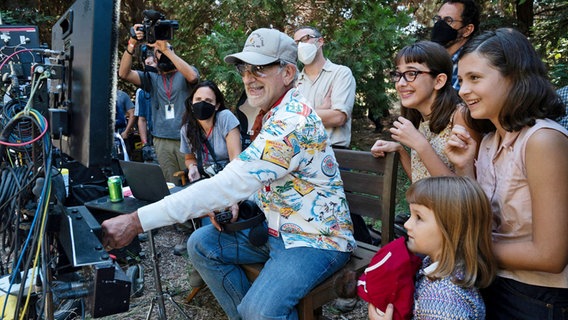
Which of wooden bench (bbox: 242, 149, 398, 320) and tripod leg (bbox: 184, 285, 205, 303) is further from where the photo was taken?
tripod leg (bbox: 184, 285, 205, 303)

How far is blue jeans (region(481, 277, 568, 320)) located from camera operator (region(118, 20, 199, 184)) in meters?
3.14

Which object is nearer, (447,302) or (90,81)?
(90,81)

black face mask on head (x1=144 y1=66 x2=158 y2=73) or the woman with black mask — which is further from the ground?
black face mask on head (x1=144 y1=66 x2=158 y2=73)

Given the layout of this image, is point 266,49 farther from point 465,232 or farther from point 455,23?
point 455,23

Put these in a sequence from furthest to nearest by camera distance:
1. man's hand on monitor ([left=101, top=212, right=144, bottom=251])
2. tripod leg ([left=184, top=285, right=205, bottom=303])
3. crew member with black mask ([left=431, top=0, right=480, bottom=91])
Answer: tripod leg ([left=184, top=285, right=205, bottom=303]), crew member with black mask ([left=431, top=0, right=480, bottom=91]), man's hand on monitor ([left=101, top=212, right=144, bottom=251])

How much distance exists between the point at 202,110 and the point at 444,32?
1873mm

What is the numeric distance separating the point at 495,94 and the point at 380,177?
0.89 m

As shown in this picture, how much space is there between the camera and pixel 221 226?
2.14 metres

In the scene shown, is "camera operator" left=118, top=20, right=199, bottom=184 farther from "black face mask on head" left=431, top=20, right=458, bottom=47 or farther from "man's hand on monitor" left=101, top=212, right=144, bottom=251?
"man's hand on monitor" left=101, top=212, right=144, bottom=251

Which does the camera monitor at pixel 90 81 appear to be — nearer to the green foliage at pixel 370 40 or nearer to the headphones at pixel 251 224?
the headphones at pixel 251 224

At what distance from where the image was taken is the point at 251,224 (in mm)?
2061

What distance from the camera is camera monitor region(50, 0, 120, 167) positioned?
124 cm

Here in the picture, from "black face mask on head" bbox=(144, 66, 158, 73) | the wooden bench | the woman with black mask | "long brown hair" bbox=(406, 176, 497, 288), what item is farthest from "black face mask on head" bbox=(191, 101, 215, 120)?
"long brown hair" bbox=(406, 176, 497, 288)

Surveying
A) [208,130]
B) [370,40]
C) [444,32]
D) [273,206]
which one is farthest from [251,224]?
[370,40]
